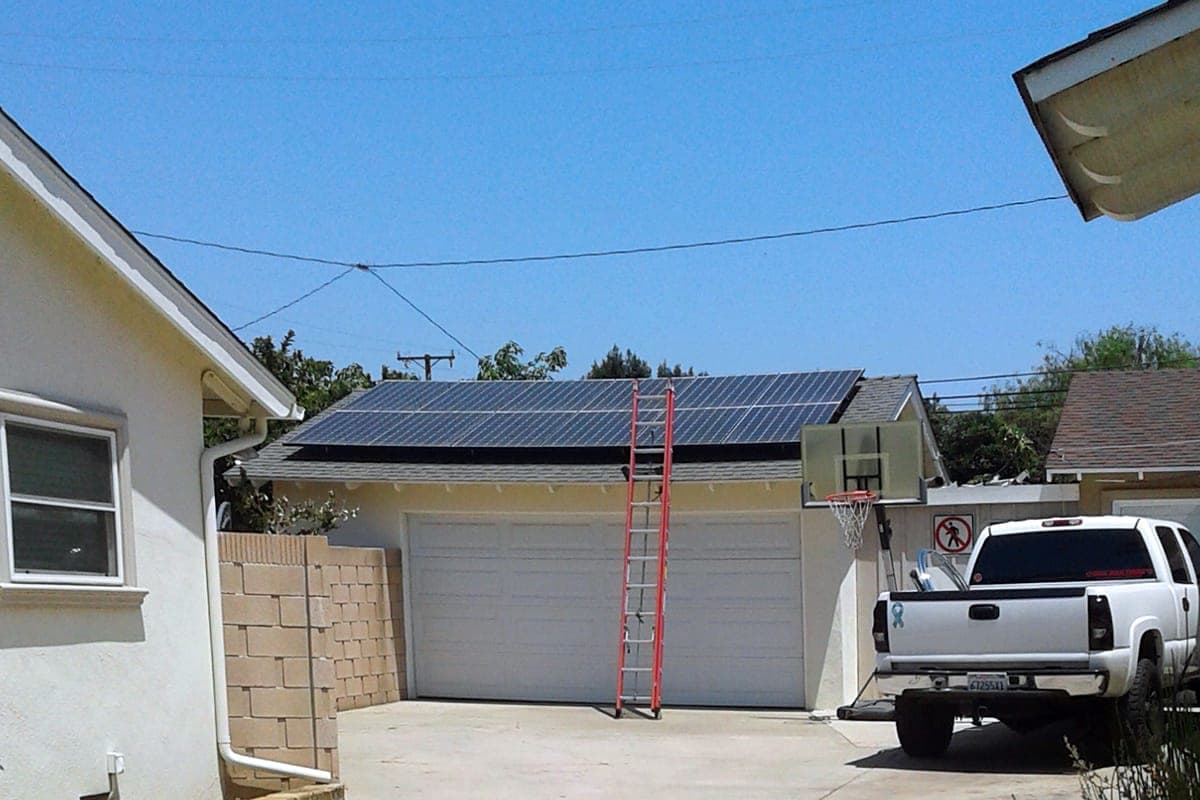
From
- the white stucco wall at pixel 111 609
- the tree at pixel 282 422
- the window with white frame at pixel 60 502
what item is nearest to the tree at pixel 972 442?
the tree at pixel 282 422

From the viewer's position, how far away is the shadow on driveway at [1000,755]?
41.1 feet

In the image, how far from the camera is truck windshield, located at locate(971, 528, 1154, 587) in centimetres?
1302

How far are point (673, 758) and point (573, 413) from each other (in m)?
6.79

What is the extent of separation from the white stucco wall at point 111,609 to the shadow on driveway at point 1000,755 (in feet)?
19.4

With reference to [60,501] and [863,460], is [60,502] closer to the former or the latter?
[60,501]

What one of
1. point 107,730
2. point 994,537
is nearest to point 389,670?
point 994,537

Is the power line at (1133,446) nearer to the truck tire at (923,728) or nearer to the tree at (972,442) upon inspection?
the truck tire at (923,728)

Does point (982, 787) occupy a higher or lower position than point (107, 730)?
lower

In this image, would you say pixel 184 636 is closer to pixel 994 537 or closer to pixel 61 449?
pixel 61 449

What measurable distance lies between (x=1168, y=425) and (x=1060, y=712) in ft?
27.6

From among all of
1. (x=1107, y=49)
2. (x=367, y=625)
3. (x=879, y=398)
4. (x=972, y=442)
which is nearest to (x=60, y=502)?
(x=1107, y=49)

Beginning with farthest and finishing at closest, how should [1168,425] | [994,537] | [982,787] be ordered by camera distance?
[1168,425] < [994,537] < [982,787]

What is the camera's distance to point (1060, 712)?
1229 cm

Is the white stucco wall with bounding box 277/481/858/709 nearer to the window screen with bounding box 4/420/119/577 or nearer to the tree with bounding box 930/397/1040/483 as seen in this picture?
the window screen with bounding box 4/420/119/577
